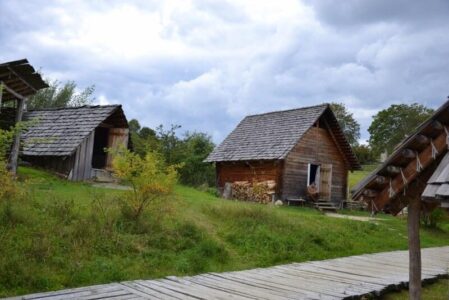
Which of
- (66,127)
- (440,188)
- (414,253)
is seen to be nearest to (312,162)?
(66,127)

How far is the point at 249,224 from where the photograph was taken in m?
11.8

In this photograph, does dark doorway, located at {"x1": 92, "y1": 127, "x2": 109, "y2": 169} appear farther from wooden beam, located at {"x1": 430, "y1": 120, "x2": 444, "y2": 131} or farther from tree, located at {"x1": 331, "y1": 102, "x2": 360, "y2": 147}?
tree, located at {"x1": 331, "y1": 102, "x2": 360, "y2": 147}

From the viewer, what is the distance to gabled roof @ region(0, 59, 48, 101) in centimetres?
1400

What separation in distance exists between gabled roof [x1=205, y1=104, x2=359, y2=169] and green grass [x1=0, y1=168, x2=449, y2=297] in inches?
346

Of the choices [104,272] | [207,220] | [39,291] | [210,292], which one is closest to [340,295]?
[210,292]

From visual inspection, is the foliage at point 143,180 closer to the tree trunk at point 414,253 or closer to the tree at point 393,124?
the tree trunk at point 414,253

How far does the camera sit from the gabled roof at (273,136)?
2207 centimetres

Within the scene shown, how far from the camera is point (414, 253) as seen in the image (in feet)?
21.1

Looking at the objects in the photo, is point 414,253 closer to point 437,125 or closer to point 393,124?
point 437,125

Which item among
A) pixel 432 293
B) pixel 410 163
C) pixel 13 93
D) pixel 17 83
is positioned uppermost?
pixel 17 83

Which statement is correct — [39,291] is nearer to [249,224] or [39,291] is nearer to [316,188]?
[249,224]

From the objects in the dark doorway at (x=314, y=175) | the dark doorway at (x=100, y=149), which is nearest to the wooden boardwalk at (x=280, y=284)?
the dark doorway at (x=314, y=175)

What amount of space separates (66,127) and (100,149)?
434 cm

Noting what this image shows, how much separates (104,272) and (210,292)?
71.2 inches
